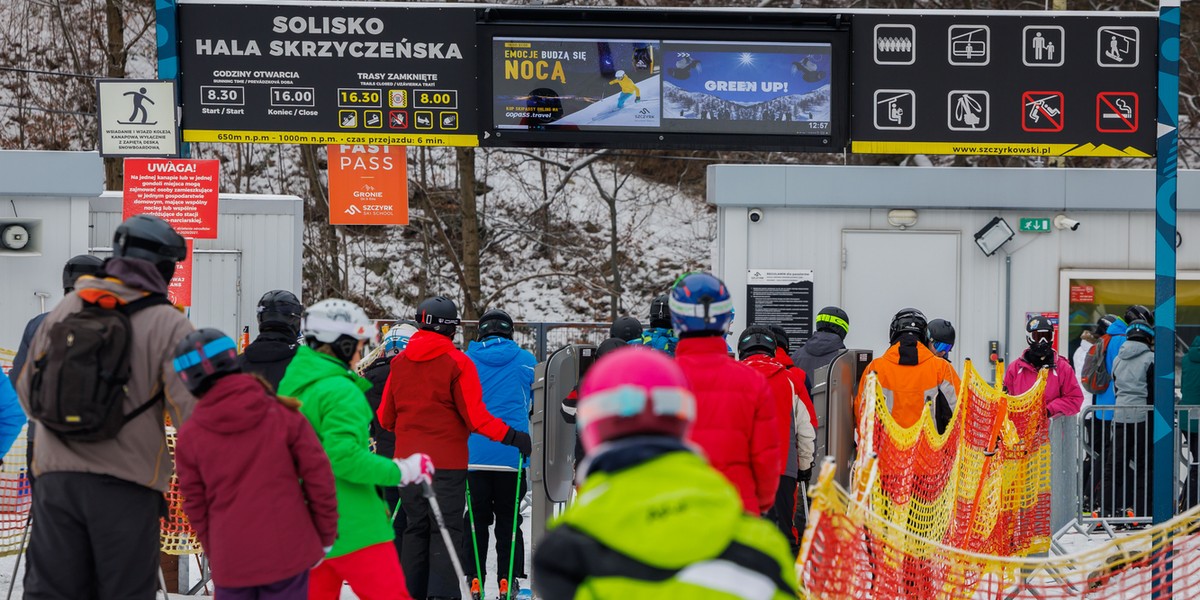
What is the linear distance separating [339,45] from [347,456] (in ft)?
22.5

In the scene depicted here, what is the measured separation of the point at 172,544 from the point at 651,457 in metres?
5.92

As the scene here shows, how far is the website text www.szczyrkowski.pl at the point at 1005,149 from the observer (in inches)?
455

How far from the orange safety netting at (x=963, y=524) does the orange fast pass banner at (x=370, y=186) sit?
540 centimetres

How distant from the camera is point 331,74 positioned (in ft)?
36.6

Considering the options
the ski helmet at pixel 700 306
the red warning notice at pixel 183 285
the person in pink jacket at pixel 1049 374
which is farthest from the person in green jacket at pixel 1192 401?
the red warning notice at pixel 183 285

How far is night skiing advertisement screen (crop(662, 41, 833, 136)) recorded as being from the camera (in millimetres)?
11336

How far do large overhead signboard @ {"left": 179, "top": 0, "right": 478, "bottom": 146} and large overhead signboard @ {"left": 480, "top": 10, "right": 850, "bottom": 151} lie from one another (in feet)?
1.13

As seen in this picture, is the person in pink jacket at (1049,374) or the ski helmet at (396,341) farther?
the person in pink jacket at (1049,374)

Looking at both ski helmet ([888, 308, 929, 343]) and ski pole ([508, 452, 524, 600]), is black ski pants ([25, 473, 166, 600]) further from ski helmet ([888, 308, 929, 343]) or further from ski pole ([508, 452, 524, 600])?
ski helmet ([888, 308, 929, 343])

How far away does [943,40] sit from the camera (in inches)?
457

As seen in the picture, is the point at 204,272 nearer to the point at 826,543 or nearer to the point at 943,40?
the point at 943,40

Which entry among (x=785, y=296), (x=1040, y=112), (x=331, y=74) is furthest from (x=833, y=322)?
(x=331, y=74)

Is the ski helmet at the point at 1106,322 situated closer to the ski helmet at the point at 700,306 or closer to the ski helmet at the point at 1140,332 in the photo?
the ski helmet at the point at 1140,332

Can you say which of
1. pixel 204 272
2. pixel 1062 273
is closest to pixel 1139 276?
pixel 1062 273
